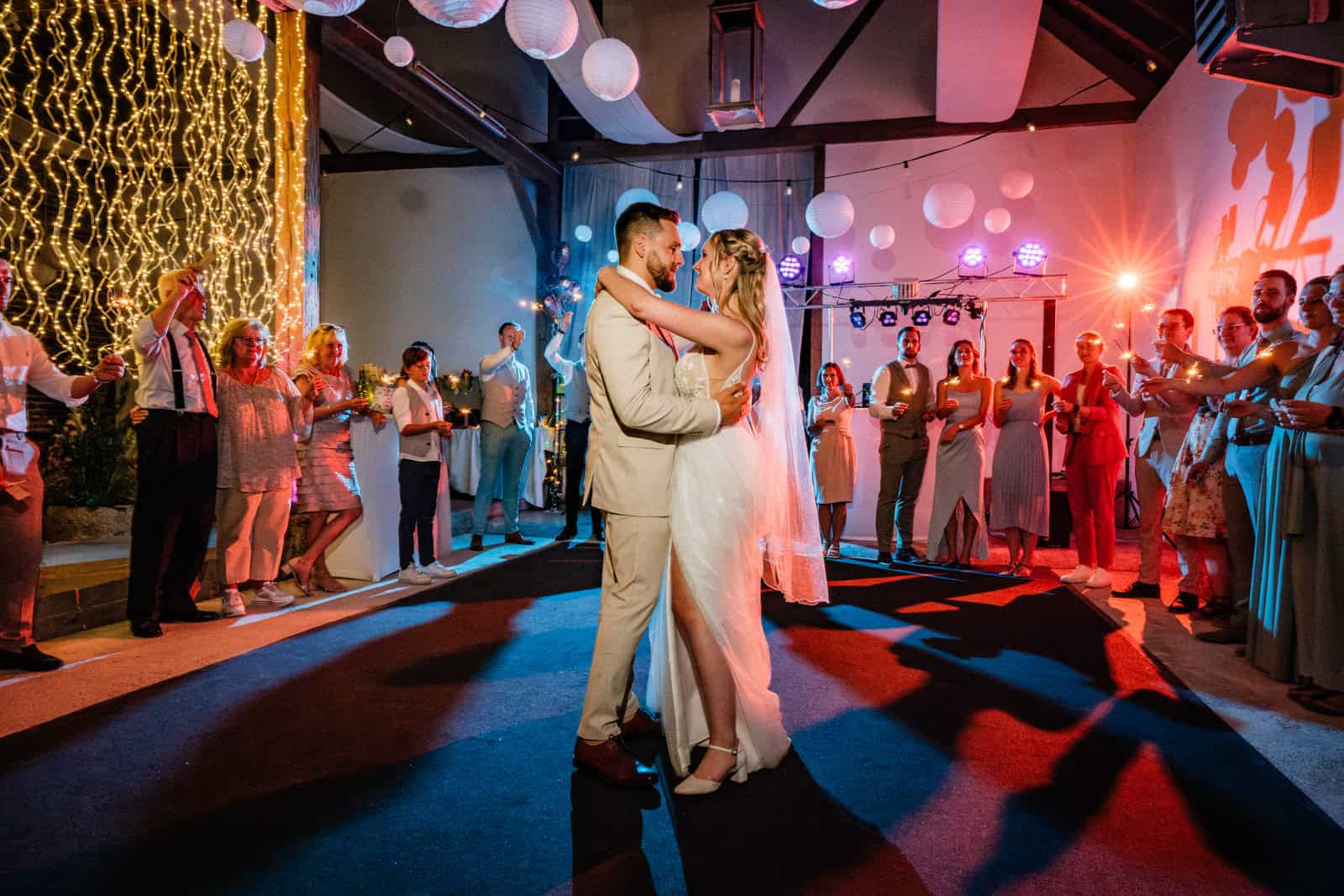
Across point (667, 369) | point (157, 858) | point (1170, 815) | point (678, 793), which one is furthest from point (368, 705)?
point (1170, 815)

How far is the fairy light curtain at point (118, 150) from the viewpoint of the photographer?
579 cm

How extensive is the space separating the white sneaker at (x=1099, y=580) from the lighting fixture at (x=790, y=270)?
521 cm

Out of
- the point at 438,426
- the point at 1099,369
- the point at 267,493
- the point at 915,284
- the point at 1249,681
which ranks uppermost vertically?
the point at 915,284

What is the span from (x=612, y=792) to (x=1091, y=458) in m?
4.34

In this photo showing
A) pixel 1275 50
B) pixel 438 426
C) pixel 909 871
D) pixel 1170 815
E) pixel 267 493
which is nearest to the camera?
pixel 909 871

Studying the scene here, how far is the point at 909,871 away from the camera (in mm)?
1804

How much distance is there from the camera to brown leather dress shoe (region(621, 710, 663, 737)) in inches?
104

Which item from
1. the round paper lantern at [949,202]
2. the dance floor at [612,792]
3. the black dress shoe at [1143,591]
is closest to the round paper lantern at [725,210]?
the round paper lantern at [949,202]

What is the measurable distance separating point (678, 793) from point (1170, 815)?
1274 mm

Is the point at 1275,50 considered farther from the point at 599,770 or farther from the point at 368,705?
the point at 368,705

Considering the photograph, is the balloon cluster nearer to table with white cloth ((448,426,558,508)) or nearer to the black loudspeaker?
table with white cloth ((448,426,558,508))

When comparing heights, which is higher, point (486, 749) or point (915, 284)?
point (915, 284)

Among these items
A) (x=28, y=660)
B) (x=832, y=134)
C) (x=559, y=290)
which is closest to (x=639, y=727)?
(x=28, y=660)

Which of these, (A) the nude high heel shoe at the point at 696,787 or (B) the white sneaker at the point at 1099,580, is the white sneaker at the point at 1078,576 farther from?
(A) the nude high heel shoe at the point at 696,787
